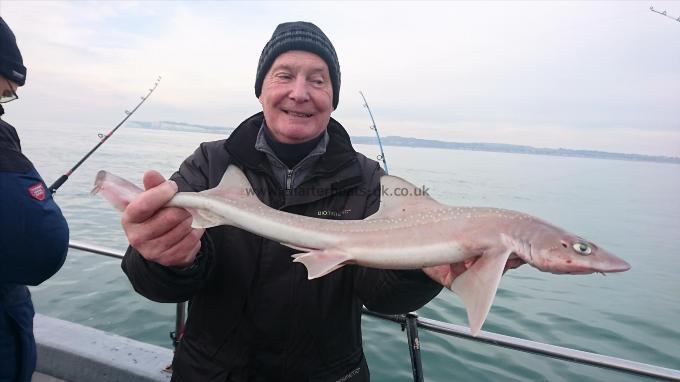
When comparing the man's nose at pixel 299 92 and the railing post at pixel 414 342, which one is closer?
the man's nose at pixel 299 92

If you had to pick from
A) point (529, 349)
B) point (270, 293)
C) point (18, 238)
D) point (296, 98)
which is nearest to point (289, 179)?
point (296, 98)

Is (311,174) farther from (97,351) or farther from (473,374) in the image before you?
(473,374)

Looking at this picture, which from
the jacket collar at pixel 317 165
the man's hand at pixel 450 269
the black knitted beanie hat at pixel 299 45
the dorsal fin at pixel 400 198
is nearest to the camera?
the man's hand at pixel 450 269

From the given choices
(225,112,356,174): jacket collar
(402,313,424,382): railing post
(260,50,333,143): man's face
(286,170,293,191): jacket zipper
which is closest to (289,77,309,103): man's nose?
(260,50,333,143): man's face

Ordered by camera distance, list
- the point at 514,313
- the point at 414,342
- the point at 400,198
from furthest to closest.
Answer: the point at 514,313, the point at 414,342, the point at 400,198

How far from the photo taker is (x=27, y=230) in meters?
2.24

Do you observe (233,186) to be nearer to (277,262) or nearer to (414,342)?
(277,262)

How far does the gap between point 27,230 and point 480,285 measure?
258 centimetres

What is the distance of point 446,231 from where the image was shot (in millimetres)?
2445

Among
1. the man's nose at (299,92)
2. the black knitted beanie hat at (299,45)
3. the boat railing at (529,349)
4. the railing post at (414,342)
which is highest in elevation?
the black knitted beanie hat at (299,45)

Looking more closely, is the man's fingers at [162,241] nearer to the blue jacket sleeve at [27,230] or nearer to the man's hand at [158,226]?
the man's hand at [158,226]

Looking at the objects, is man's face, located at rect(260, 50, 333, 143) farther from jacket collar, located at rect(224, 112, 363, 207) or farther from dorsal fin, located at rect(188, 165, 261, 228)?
dorsal fin, located at rect(188, 165, 261, 228)

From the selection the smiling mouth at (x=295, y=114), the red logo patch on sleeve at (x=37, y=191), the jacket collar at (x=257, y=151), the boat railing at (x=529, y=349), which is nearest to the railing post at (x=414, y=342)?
the boat railing at (x=529, y=349)

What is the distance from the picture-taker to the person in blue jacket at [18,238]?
2.21m
